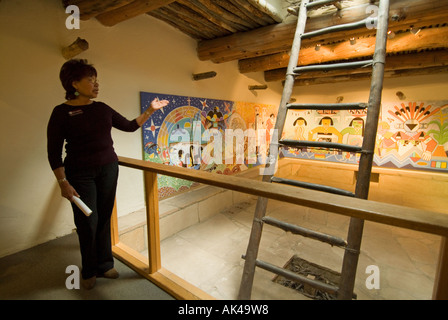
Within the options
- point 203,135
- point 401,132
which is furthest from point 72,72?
point 401,132

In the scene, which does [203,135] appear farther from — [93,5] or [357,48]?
[357,48]

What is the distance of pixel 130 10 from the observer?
2037 mm

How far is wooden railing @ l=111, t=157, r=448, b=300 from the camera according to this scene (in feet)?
2.38

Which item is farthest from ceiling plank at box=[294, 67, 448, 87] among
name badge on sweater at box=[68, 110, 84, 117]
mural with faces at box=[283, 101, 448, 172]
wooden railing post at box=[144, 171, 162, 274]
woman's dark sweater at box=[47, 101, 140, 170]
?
name badge on sweater at box=[68, 110, 84, 117]

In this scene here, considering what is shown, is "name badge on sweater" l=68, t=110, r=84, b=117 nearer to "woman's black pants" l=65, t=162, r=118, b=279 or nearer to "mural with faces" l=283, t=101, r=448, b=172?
"woman's black pants" l=65, t=162, r=118, b=279

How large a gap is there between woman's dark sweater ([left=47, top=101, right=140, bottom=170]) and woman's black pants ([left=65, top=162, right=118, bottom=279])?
2.5 inches

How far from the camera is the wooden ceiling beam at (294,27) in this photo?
6.67ft

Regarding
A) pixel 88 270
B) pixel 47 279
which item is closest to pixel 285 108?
pixel 88 270

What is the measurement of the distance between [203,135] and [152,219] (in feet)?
7.48

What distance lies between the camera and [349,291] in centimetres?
129

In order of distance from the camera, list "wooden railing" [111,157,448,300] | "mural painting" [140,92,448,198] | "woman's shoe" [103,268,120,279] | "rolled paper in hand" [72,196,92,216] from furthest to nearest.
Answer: "mural painting" [140,92,448,198], "woman's shoe" [103,268,120,279], "rolled paper in hand" [72,196,92,216], "wooden railing" [111,157,448,300]

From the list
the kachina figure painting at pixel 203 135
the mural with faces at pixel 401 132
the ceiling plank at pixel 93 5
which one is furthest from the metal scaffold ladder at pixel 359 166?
the mural with faces at pixel 401 132

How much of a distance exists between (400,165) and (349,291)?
186 inches

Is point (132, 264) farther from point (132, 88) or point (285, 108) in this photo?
point (132, 88)
